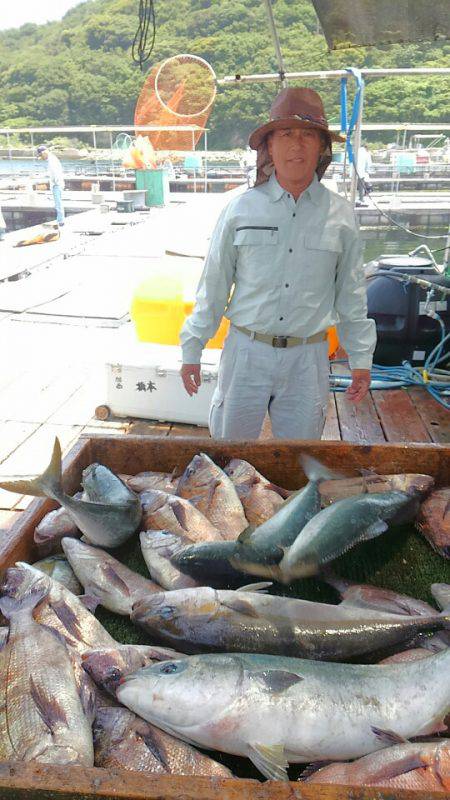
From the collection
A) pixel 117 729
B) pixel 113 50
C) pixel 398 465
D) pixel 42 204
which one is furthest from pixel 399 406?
pixel 113 50

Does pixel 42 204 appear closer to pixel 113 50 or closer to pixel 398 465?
pixel 398 465

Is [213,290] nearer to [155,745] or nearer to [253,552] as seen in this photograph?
[253,552]

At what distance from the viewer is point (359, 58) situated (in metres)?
19.9

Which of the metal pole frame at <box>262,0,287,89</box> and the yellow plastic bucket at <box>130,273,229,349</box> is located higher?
the metal pole frame at <box>262,0,287,89</box>

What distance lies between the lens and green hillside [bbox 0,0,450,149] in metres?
26.4

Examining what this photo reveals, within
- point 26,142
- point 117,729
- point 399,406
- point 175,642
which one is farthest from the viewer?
point 26,142

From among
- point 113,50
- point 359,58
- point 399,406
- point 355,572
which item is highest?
point 113,50

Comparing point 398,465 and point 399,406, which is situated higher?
point 398,465

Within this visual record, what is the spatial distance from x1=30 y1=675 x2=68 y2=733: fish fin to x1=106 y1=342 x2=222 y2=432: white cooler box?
3116mm

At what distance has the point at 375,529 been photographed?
1.88m

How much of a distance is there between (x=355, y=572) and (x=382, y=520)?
0.70 feet

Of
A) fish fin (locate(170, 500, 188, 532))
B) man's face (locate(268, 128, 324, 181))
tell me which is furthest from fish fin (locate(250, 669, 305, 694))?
man's face (locate(268, 128, 324, 181))

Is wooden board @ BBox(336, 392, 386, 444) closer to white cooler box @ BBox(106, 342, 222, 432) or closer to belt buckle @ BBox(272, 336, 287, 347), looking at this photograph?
white cooler box @ BBox(106, 342, 222, 432)

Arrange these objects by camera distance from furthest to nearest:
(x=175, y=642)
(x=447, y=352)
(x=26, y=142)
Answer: (x=26, y=142) → (x=447, y=352) → (x=175, y=642)
